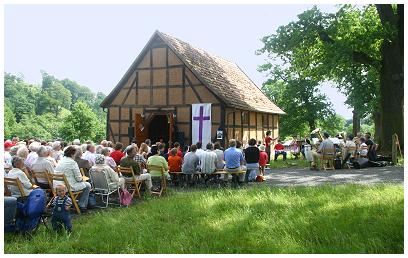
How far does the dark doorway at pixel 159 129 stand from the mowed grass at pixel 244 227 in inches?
551

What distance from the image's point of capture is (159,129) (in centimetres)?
2294

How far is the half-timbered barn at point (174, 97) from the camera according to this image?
18938 mm

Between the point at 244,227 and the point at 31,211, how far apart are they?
325 centimetres

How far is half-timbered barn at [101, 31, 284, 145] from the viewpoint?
62.1ft

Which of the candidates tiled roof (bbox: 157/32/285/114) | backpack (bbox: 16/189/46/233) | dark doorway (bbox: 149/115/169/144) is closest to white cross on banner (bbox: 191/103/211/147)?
tiled roof (bbox: 157/32/285/114)

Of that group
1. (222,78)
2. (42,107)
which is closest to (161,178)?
(222,78)

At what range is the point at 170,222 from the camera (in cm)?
710

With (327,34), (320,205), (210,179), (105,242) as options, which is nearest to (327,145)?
(210,179)

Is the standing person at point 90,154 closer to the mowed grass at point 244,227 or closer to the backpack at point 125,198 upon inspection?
the backpack at point 125,198

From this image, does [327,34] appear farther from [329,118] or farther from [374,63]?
[329,118]

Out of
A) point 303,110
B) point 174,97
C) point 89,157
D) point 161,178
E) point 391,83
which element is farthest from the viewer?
point 303,110

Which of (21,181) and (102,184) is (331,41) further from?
(21,181)

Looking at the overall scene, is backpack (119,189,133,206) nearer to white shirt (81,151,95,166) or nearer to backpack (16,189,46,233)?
white shirt (81,151,95,166)

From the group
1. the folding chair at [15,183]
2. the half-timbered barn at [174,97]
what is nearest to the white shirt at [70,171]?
the folding chair at [15,183]
